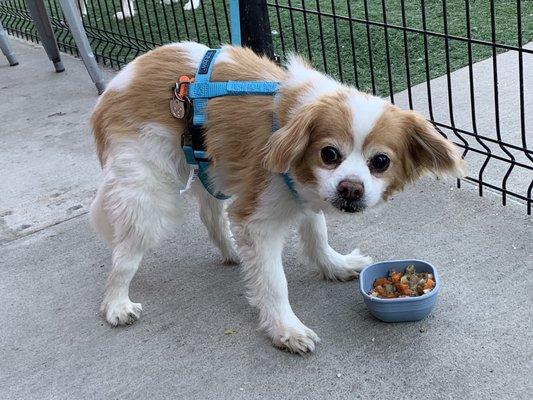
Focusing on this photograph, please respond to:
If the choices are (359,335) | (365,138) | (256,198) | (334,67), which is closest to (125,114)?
(256,198)

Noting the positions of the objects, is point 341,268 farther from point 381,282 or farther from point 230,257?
point 230,257

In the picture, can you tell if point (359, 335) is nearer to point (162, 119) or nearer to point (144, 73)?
point (162, 119)

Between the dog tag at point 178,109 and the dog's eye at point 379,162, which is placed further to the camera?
the dog tag at point 178,109

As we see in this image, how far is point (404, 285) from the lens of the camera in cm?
303

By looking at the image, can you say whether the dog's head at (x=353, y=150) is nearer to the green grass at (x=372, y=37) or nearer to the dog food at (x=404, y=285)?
the dog food at (x=404, y=285)

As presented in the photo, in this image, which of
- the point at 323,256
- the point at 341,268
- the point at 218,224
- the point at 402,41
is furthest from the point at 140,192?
the point at 402,41

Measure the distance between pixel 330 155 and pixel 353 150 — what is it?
0.09 metres

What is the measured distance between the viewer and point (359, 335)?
2980 mm

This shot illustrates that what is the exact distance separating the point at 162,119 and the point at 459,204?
5.84 ft

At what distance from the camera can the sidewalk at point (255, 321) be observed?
277cm

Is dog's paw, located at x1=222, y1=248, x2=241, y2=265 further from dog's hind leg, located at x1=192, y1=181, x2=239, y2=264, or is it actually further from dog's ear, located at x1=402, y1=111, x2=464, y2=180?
dog's ear, located at x1=402, y1=111, x2=464, y2=180

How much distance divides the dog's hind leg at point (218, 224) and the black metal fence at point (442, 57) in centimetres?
147

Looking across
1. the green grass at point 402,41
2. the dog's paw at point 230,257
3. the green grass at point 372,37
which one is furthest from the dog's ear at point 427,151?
the green grass at point 402,41

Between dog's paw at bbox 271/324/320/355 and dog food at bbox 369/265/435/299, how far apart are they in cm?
36
